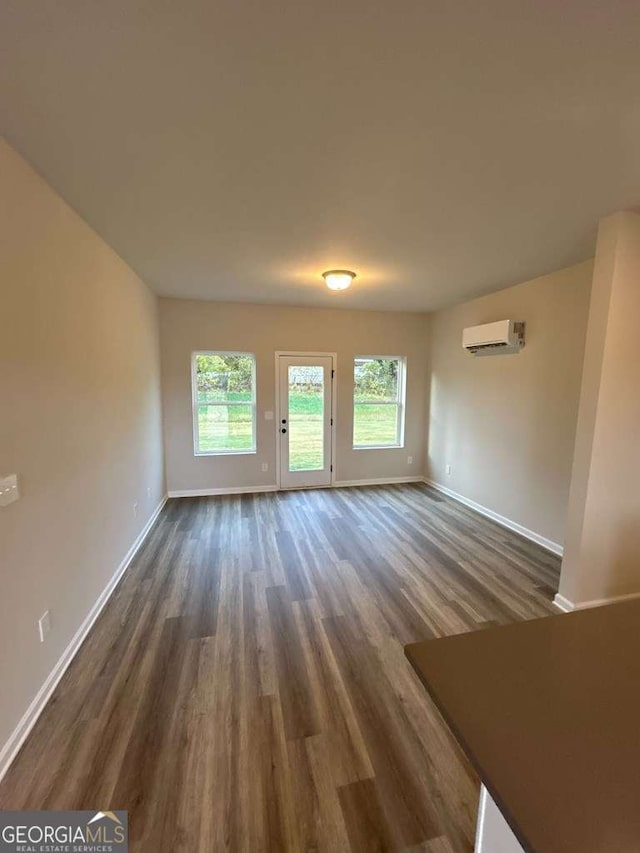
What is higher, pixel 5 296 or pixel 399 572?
pixel 5 296

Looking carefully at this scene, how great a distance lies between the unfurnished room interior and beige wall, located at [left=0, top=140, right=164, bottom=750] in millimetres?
20

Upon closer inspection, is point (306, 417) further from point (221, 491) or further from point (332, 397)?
point (221, 491)

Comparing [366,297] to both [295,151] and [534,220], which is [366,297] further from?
[295,151]

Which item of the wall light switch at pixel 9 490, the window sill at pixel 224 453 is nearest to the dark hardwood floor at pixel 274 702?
the wall light switch at pixel 9 490

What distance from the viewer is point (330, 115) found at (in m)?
1.40

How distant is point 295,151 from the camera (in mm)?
1615

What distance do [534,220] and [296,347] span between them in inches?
124

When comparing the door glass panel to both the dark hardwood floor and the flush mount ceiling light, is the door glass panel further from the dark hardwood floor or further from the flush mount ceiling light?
the dark hardwood floor

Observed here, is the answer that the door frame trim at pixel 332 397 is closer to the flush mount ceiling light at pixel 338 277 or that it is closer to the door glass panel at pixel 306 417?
the door glass panel at pixel 306 417

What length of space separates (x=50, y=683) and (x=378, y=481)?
437 centimetres

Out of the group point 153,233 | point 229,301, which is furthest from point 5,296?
point 229,301

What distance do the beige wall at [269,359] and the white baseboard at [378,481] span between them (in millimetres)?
63

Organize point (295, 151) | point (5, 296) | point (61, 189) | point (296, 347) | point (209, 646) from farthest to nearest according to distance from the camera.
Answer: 1. point (296, 347)
2. point (209, 646)
3. point (61, 189)
4. point (295, 151)
5. point (5, 296)

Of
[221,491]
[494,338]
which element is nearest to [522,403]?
[494,338]
